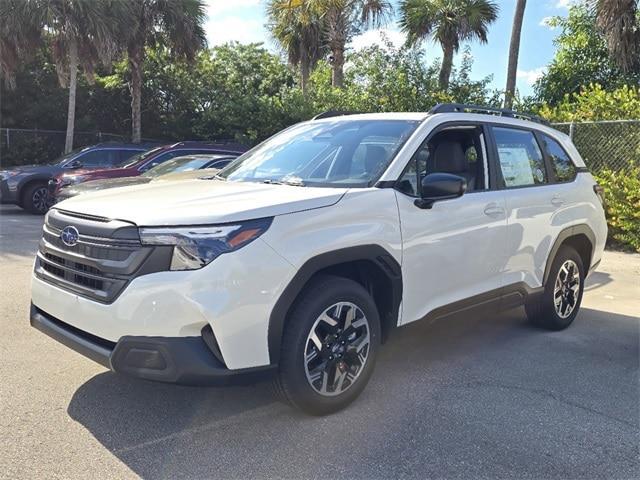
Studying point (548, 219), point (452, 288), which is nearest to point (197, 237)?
point (452, 288)

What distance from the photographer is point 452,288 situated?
4.01 metres

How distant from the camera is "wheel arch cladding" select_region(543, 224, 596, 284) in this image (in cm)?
495

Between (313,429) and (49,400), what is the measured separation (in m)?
1.63

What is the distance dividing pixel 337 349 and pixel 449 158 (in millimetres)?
1778

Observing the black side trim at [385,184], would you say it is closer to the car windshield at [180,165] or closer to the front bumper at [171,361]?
the front bumper at [171,361]

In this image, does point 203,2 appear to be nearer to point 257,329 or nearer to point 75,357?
point 75,357

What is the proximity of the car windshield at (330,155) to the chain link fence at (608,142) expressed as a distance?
6.60 metres

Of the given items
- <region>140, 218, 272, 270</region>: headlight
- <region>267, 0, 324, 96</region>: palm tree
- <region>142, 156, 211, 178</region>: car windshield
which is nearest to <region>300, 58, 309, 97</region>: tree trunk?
<region>267, 0, 324, 96</region>: palm tree

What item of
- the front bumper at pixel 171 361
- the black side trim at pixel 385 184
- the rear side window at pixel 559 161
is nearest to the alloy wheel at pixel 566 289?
the rear side window at pixel 559 161

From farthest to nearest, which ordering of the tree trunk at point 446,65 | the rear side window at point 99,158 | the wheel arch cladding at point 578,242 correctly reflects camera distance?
the tree trunk at point 446,65, the rear side window at point 99,158, the wheel arch cladding at point 578,242

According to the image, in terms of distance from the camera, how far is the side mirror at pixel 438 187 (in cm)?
363

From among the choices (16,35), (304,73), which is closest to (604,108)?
(304,73)

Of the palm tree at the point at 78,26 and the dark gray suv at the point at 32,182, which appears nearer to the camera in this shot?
the dark gray suv at the point at 32,182

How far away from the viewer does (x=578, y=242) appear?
5.45 meters
